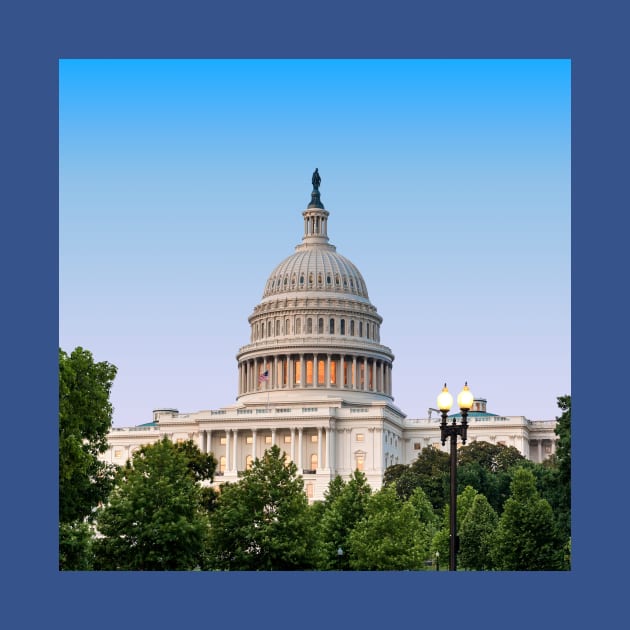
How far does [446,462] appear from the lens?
143 meters

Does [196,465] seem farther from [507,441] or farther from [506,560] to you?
[507,441]

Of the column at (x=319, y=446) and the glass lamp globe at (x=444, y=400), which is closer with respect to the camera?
the glass lamp globe at (x=444, y=400)

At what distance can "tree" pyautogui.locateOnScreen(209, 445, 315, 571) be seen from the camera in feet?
211

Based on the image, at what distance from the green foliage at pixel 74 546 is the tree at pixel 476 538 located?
3145cm

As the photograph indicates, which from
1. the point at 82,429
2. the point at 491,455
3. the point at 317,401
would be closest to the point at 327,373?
the point at 317,401

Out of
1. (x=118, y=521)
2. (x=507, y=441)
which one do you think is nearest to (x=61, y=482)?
(x=118, y=521)

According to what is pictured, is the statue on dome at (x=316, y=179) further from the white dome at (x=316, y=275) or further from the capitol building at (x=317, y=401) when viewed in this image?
the white dome at (x=316, y=275)

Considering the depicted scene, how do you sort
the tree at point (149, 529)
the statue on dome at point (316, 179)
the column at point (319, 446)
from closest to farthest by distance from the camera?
1. the tree at point (149, 529)
2. the column at point (319, 446)
3. the statue on dome at point (316, 179)

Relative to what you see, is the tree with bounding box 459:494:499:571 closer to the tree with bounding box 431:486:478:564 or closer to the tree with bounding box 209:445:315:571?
the tree with bounding box 431:486:478:564

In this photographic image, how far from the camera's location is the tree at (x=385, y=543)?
230ft

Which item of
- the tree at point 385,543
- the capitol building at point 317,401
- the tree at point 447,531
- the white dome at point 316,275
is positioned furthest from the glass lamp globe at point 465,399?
the white dome at point 316,275

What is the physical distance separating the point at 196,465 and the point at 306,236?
344 feet

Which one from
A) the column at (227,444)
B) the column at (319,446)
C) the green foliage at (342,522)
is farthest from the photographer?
the column at (227,444)

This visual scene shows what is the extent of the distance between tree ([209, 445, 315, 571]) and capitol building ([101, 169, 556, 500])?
305 ft
